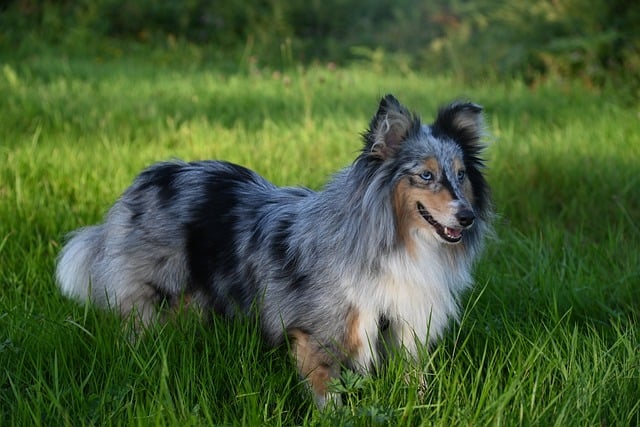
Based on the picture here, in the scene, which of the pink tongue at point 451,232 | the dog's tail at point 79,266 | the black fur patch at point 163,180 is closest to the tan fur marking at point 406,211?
the pink tongue at point 451,232

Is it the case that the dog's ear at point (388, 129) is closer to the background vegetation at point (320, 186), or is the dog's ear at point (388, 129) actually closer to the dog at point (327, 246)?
the dog at point (327, 246)

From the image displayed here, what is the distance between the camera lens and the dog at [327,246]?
9.59 feet

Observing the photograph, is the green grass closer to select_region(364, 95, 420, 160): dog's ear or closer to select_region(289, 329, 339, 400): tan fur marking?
select_region(289, 329, 339, 400): tan fur marking

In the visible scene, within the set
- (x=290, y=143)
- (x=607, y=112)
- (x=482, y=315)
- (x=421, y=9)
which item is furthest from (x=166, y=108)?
(x=421, y=9)

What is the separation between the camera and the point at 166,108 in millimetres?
7512

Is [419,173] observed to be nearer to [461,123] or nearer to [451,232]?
[451,232]

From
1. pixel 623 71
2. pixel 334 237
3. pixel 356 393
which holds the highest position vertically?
pixel 623 71

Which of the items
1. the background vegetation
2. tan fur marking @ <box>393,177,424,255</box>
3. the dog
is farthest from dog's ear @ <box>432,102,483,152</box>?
the background vegetation

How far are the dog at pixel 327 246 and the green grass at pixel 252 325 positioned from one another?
13cm

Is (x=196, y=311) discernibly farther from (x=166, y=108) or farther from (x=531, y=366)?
(x=166, y=108)

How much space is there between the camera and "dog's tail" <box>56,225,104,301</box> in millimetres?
3658

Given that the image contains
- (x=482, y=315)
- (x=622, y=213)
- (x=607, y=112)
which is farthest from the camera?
(x=607, y=112)

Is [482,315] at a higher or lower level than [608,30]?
lower

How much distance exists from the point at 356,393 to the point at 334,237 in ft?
1.93
